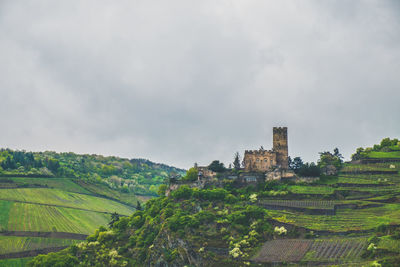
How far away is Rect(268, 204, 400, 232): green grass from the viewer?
82750 millimetres

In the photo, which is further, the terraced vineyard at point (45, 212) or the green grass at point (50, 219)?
the green grass at point (50, 219)

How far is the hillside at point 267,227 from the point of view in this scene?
77812mm

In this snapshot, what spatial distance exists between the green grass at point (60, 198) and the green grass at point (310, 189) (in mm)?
75163

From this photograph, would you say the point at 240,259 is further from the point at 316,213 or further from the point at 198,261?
the point at 316,213

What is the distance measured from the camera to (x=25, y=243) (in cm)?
12269

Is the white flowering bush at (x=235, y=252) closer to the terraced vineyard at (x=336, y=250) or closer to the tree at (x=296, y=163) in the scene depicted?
the terraced vineyard at (x=336, y=250)

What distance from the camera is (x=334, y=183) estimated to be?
101438 millimetres

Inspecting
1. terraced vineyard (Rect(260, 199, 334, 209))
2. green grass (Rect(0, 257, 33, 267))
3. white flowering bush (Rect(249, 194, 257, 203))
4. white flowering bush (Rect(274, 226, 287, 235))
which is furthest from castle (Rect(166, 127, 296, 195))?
green grass (Rect(0, 257, 33, 267))

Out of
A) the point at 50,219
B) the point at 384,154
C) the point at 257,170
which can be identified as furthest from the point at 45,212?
the point at 384,154

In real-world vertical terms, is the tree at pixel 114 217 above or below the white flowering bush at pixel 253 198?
below

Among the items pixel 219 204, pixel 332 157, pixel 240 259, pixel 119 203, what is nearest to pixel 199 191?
pixel 219 204

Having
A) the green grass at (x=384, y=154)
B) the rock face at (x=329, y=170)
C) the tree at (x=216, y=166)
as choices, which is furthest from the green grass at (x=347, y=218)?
the tree at (x=216, y=166)

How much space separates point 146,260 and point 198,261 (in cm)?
1081

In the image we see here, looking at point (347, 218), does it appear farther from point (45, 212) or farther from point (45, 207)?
point (45, 207)
